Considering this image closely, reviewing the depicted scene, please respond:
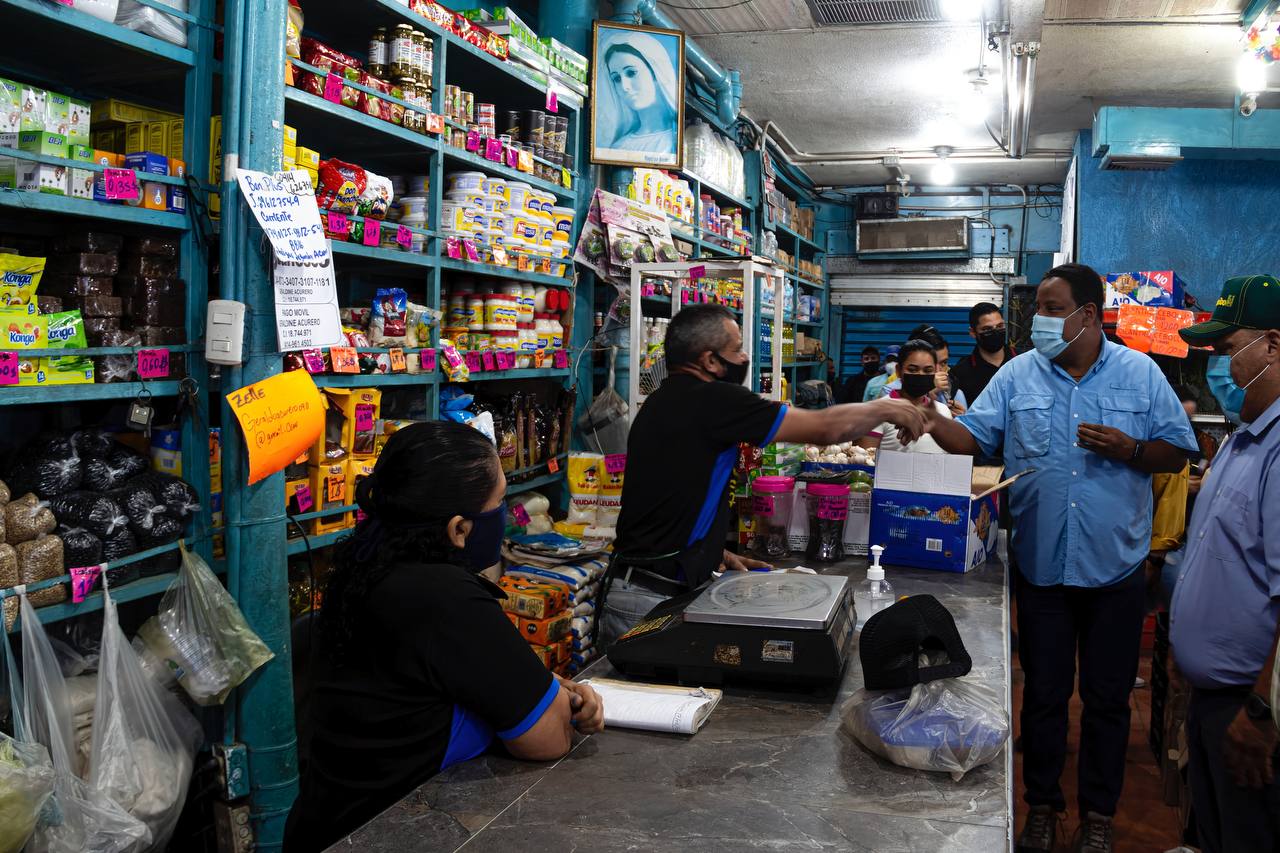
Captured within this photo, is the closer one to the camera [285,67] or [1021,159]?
[285,67]

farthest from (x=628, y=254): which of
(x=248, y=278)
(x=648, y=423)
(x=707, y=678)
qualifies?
(x=707, y=678)

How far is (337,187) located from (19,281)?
1.04 metres

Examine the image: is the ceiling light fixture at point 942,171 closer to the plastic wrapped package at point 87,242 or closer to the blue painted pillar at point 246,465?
the blue painted pillar at point 246,465

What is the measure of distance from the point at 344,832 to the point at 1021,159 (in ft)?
31.5

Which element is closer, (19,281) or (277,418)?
(19,281)

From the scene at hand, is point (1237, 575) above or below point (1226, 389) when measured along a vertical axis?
below

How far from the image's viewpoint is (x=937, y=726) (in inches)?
68.7

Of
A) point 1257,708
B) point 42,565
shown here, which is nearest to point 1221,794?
point 1257,708

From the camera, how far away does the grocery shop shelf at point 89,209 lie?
7.25 feet

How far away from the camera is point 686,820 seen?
5.16 feet

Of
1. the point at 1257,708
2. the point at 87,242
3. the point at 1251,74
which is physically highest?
the point at 1251,74

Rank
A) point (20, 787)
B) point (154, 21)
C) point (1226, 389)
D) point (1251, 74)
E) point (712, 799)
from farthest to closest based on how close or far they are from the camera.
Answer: point (1251, 74)
point (1226, 389)
point (154, 21)
point (20, 787)
point (712, 799)

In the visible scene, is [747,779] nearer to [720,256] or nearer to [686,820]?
[686,820]

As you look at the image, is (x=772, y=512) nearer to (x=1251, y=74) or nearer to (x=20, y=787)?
(x=20, y=787)
